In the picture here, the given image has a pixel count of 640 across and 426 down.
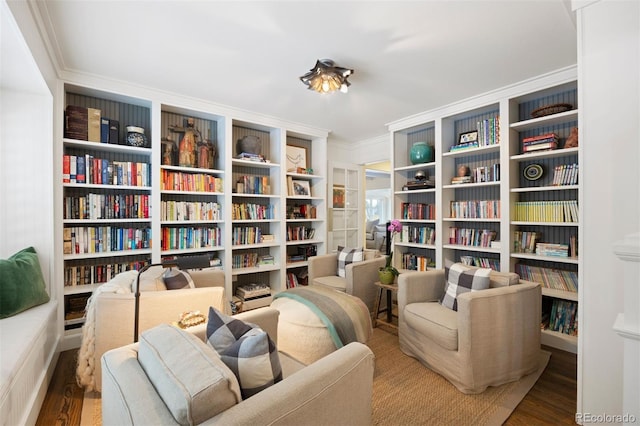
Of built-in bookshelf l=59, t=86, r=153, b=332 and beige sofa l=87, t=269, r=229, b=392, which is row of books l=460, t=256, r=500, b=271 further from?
built-in bookshelf l=59, t=86, r=153, b=332

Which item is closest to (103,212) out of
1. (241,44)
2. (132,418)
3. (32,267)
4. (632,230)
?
(32,267)

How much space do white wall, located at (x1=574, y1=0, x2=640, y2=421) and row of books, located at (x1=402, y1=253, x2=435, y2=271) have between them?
2194 mm

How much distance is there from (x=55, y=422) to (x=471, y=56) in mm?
3707

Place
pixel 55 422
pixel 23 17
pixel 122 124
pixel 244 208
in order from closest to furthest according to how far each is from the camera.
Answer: pixel 23 17
pixel 55 422
pixel 122 124
pixel 244 208

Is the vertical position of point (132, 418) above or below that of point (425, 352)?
above

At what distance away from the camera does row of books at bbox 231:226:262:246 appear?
3.62m

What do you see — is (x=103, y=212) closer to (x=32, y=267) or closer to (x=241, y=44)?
(x=32, y=267)

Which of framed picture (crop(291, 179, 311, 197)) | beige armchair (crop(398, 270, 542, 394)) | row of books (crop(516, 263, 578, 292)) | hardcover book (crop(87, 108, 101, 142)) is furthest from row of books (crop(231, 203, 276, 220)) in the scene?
row of books (crop(516, 263, 578, 292))

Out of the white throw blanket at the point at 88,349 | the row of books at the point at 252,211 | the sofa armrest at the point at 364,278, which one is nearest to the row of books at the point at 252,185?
the row of books at the point at 252,211

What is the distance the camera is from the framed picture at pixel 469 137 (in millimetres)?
3285

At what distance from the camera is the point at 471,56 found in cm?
226

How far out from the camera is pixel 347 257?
11.5ft
